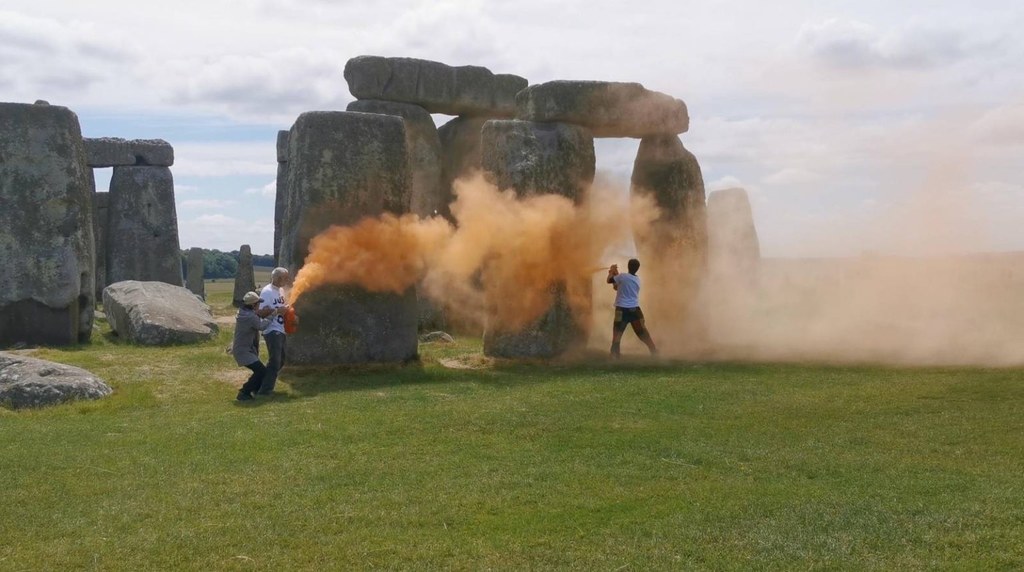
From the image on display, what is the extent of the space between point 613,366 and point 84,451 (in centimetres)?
811

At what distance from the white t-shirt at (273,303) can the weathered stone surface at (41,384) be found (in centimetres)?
210

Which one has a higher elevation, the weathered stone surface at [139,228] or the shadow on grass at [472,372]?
the weathered stone surface at [139,228]

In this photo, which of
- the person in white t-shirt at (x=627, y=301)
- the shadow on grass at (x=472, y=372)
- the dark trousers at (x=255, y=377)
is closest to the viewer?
the dark trousers at (x=255, y=377)

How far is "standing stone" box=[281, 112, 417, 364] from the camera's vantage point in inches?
588

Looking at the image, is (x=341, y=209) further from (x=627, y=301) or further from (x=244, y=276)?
(x=244, y=276)

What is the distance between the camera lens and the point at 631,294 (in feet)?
54.1

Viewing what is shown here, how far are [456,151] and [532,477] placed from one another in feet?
52.5

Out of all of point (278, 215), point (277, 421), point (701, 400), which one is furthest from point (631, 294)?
point (278, 215)

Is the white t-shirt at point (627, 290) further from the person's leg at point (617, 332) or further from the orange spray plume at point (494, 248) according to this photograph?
the orange spray plume at point (494, 248)

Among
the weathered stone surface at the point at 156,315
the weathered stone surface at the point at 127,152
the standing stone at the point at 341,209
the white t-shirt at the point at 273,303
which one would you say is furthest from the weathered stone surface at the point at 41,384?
the weathered stone surface at the point at 127,152

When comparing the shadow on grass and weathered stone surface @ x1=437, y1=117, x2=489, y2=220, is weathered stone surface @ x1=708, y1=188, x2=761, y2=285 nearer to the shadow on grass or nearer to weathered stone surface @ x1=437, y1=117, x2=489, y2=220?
weathered stone surface @ x1=437, y1=117, x2=489, y2=220

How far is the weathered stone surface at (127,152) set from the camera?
94.1ft

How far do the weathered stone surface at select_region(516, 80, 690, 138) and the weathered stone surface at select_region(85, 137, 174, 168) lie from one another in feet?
52.5

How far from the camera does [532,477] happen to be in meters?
8.23
